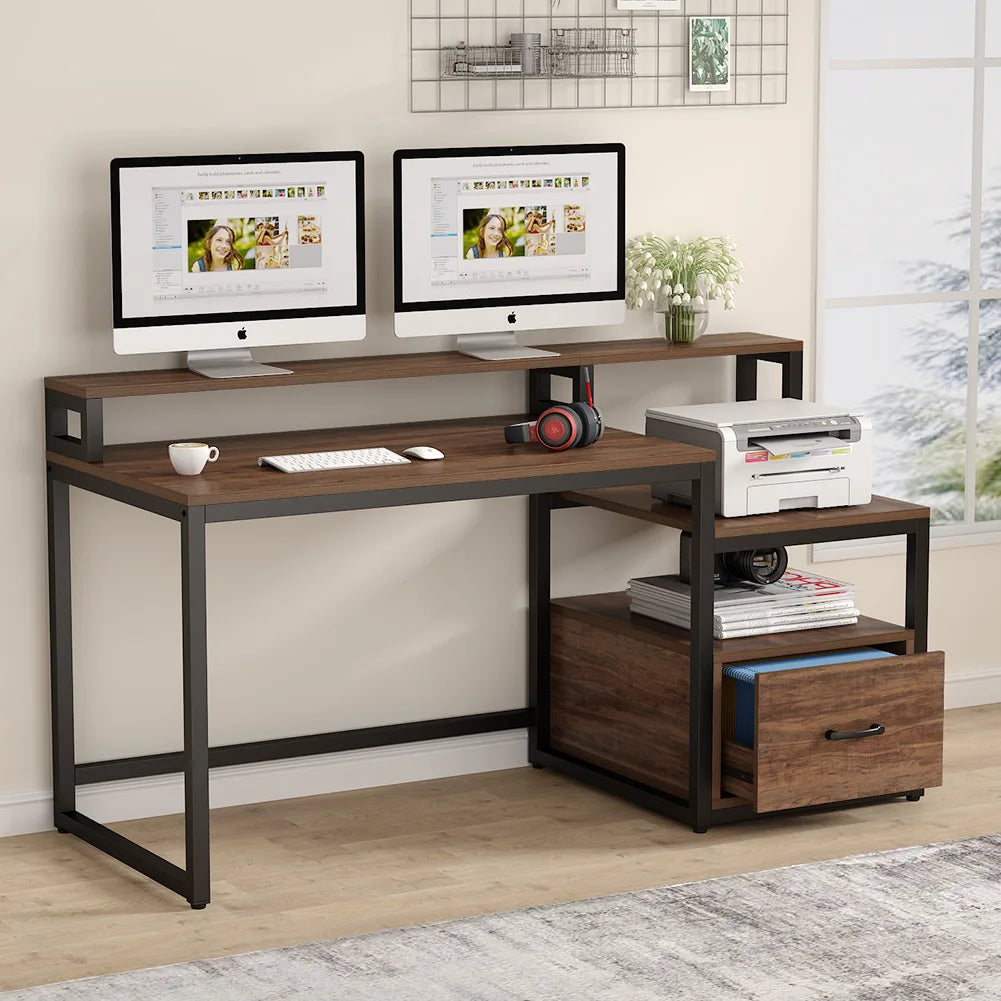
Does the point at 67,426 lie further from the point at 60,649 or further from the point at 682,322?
the point at 682,322

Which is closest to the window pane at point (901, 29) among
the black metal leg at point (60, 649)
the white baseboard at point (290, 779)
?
the white baseboard at point (290, 779)

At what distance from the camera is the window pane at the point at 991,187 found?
497 centimetres

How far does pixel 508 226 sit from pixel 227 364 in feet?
2.26

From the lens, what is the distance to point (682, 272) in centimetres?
442

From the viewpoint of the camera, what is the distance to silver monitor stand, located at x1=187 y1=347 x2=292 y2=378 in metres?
4.00

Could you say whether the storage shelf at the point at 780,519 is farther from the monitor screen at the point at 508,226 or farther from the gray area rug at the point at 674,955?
the gray area rug at the point at 674,955

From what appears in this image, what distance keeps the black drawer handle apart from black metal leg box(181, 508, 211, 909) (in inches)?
50.1

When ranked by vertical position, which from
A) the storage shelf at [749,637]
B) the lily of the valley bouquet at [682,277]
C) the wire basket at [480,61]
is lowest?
the storage shelf at [749,637]

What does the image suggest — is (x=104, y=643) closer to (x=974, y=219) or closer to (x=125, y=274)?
(x=125, y=274)

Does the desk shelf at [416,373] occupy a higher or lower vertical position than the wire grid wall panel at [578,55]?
lower

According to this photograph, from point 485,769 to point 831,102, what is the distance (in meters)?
1.78

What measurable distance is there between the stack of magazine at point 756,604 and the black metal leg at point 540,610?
232 millimetres

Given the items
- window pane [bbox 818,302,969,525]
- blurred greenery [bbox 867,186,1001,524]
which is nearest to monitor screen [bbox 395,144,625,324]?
window pane [bbox 818,302,969,525]

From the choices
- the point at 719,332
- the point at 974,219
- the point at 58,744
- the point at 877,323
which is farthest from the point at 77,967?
the point at 974,219
